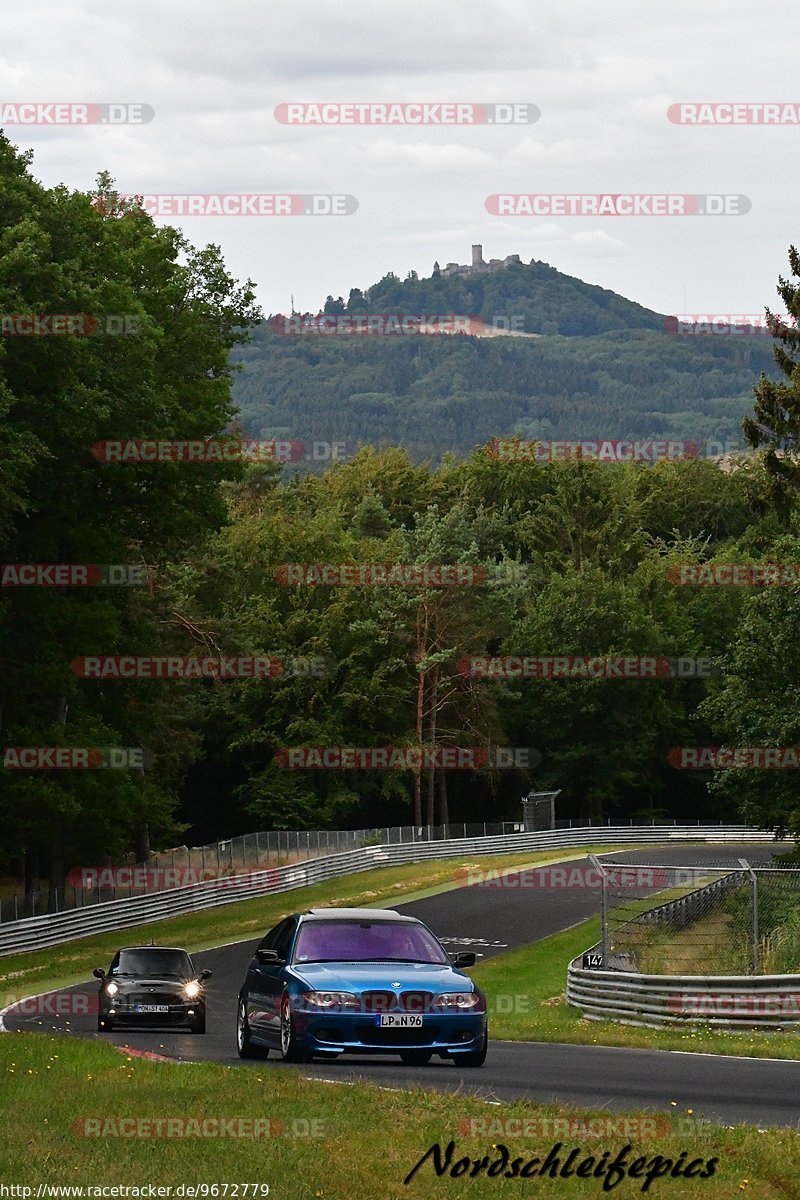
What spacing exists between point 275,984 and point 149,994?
813cm

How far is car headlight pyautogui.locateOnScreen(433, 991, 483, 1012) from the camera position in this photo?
54.4 feet

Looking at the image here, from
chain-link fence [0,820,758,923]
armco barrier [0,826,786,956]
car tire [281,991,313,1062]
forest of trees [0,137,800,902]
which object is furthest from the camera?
chain-link fence [0,820,758,923]

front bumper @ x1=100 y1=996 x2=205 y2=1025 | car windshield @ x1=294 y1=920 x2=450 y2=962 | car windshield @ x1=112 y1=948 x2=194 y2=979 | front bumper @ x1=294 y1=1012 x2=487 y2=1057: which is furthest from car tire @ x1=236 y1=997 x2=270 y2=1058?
car windshield @ x1=112 y1=948 x2=194 y2=979

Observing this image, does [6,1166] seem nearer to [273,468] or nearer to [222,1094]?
[222,1094]

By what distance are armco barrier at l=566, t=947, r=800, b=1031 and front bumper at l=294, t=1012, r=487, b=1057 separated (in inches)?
306

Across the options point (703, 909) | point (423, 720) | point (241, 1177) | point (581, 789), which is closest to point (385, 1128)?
point (241, 1177)

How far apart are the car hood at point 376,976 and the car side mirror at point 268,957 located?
277 mm

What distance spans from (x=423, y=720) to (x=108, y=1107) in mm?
80885

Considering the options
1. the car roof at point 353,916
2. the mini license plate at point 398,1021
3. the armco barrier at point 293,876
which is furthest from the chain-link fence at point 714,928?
the armco barrier at point 293,876

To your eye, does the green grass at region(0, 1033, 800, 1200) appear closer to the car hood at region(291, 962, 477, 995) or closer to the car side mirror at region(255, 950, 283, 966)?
the car hood at region(291, 962, 477, 995)

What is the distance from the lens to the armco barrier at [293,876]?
45156 mm

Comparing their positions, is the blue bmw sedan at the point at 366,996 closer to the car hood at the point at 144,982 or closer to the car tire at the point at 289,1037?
the car tire at the point at 289,1037

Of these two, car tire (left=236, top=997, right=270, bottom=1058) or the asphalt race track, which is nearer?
the asphalt race track

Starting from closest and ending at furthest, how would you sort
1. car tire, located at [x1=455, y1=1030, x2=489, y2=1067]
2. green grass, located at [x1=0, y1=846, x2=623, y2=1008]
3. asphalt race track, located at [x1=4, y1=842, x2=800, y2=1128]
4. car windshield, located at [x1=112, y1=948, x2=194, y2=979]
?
asphalt race track, located at [x1=4, y1=842, x2=800, y2=1128], car tire, located at [x1=455, y1=1030, x2=489, y2=1067], car windshield, located at [x1=112, y1=948, x2=194, y2=979], green grass, located at [x1=0, y1=846, x2=623, y2=1008]
